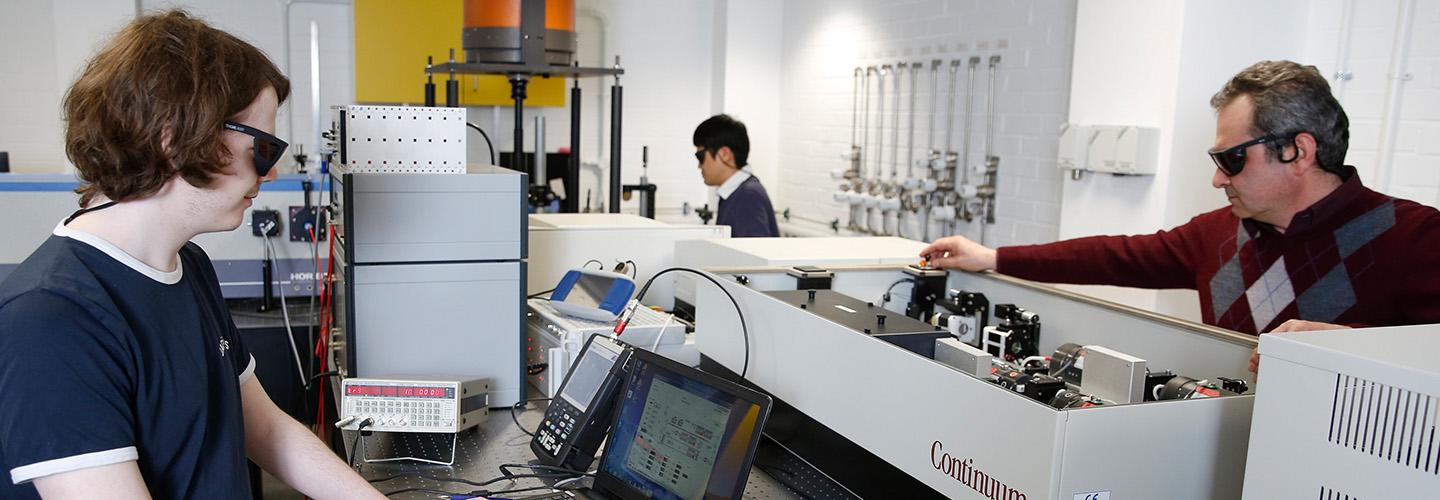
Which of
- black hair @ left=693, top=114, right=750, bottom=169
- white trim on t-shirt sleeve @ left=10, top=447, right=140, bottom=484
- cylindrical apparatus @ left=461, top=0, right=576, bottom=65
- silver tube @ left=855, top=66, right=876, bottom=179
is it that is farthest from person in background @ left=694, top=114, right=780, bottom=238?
white trim on t-shirt sleeve @ left=10, top=447, right=140, bottom=484

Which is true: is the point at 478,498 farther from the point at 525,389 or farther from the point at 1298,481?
the point at 1298,481

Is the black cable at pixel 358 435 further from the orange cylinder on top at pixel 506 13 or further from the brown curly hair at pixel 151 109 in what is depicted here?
the orange cylinder on top at pixel 506 13

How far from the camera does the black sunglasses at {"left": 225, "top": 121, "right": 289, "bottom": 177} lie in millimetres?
1031

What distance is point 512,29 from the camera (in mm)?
3248

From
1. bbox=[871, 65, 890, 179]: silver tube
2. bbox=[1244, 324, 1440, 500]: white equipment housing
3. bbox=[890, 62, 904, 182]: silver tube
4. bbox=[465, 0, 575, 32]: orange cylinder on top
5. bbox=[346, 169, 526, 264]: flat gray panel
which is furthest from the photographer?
bbox=[871, 65, 890, 179]: silver tube

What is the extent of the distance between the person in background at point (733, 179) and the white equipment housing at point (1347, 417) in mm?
2412

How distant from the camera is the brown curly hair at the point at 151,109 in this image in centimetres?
93

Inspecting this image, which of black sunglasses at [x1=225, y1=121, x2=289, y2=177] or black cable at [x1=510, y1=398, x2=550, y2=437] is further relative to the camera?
black cable at [x1=510, y1=398, x2=550, y2=437]

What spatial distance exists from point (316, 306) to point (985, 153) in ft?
8.14

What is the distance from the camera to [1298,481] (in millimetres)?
898

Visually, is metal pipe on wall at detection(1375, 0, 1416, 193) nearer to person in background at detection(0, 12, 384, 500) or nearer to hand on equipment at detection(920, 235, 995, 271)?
hand on equipment at detection(920, 235, 995, 271)

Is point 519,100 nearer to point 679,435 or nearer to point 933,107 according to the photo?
point 933,107

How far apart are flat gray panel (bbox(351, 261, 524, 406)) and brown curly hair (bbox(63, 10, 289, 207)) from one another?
0.84 meters

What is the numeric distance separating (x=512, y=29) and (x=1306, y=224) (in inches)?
96.9
